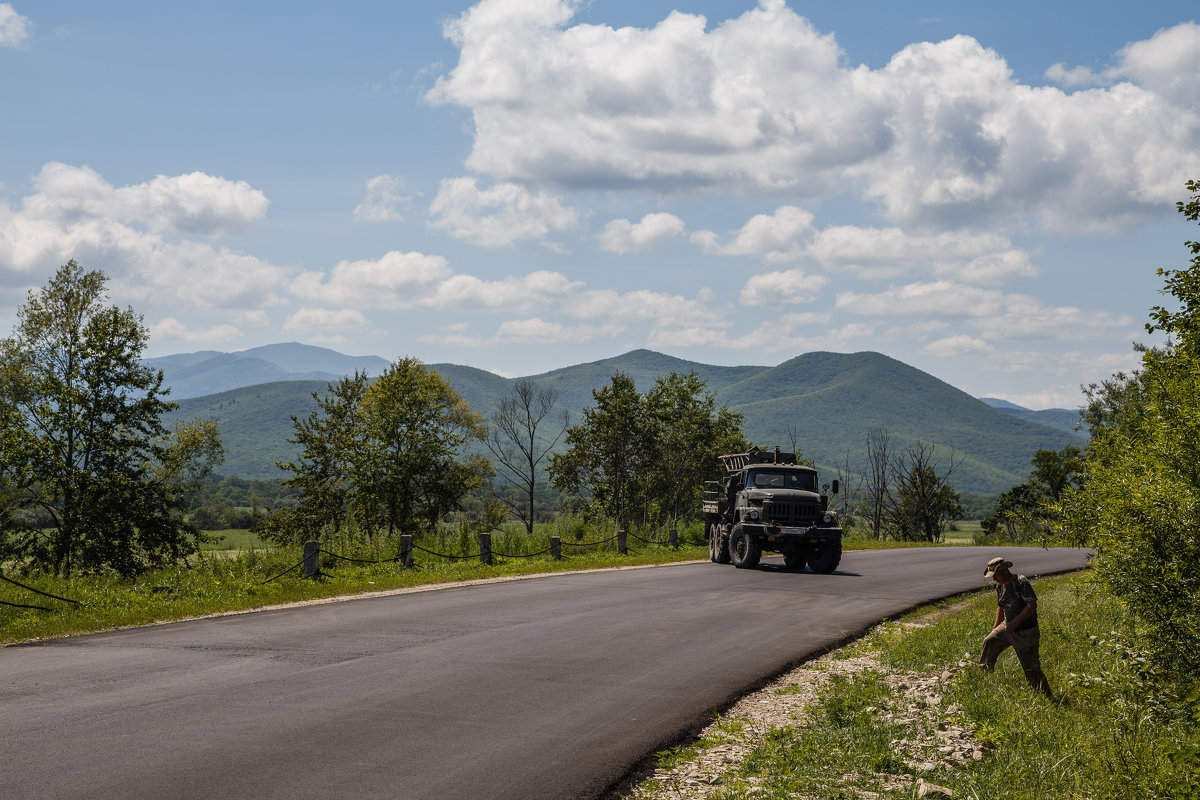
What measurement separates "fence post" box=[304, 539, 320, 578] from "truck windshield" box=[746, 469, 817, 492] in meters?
12.1

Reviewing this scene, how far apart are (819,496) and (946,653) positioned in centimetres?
1285

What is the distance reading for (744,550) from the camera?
24.5m

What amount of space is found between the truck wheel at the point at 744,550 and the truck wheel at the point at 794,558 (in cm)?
84

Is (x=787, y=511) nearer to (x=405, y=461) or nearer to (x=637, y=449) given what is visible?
(x=405, y=461)

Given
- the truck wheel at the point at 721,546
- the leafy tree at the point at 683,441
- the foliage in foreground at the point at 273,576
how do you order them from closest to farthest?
the foliage in foreground at the point at 273,576 → the truck wheel at the point at 721,546 → the leafy tree at the point at 683,441

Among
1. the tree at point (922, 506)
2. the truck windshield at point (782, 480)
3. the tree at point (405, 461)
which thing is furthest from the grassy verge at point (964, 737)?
the tree at point (922, 506)

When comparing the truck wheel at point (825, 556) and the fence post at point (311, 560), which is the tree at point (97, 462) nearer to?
the fence post at point (311, 560)

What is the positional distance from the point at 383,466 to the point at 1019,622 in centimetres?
3798

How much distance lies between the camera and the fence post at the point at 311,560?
18.8m

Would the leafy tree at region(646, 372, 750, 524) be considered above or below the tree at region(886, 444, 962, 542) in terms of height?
above

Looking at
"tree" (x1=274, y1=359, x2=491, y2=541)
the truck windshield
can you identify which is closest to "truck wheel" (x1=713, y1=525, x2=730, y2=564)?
the truck windshield

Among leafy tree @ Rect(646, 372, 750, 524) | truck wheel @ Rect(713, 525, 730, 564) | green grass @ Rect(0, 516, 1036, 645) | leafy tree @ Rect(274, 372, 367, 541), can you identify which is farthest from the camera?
leafy tree @ Rect(646, 372, 750, 524)

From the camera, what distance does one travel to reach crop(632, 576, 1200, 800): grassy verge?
6.20 meters

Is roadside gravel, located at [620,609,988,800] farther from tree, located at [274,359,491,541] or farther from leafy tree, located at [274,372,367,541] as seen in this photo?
leafy tree, located at [274,372,367,541]
